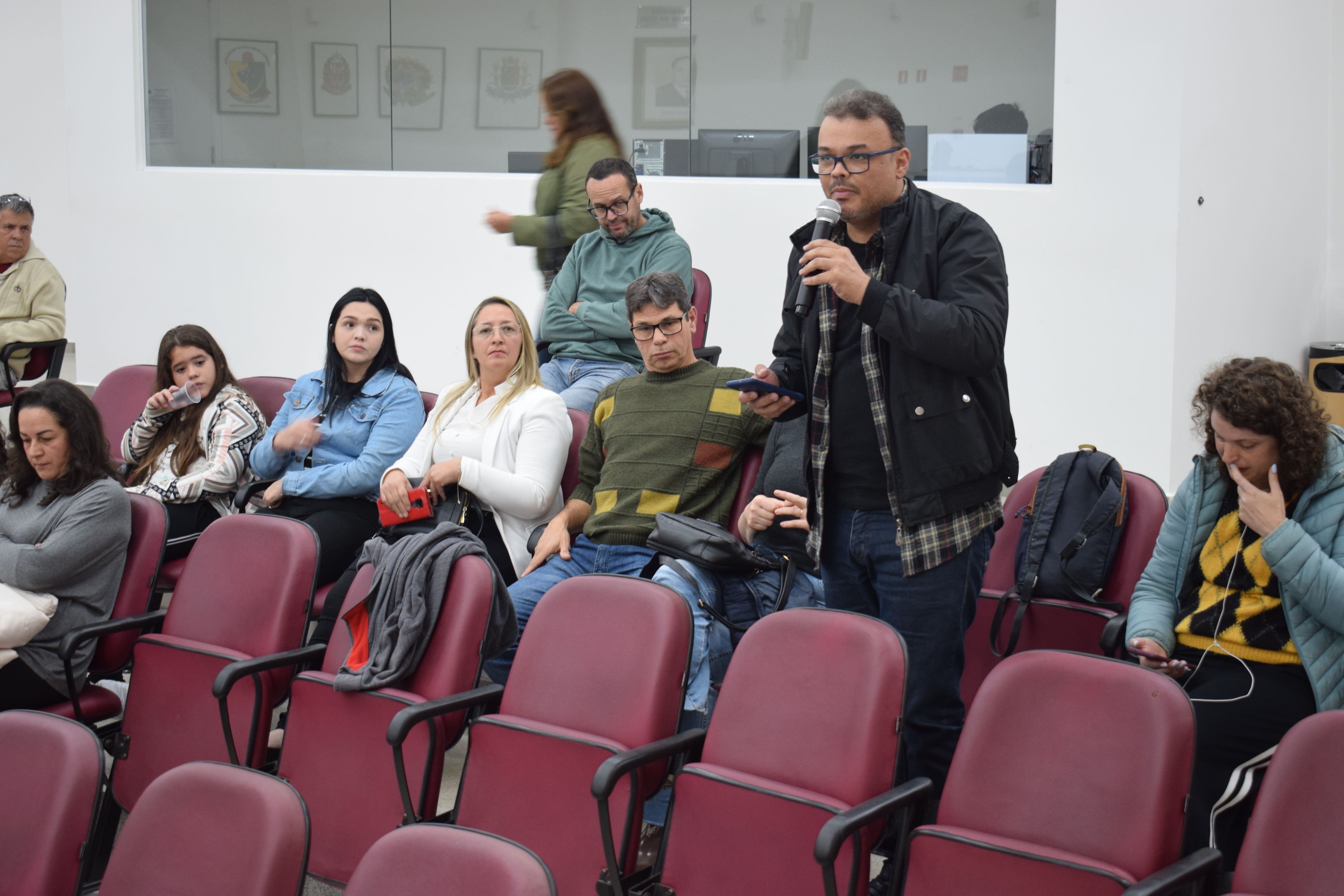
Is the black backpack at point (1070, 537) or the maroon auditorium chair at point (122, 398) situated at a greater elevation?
the maroon auditorium chair at point (122, 398)

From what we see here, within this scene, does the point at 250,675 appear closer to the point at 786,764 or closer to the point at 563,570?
the point at 563,570

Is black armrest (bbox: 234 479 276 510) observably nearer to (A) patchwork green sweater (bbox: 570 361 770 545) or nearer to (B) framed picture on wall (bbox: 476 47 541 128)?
(A) patchwork green sweater (bbox: 570 361 770 545)

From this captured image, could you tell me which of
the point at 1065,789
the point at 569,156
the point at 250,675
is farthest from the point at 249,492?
the point at 1065,789

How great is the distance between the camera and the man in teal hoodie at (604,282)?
11.7ft

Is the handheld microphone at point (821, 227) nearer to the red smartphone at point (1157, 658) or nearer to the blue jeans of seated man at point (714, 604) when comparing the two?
the blue jeans of seated man at point (714, 604)

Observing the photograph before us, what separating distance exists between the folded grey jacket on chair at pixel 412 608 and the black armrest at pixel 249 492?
1099mm

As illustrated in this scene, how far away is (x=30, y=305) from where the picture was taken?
4980mm

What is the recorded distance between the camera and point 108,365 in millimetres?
6129

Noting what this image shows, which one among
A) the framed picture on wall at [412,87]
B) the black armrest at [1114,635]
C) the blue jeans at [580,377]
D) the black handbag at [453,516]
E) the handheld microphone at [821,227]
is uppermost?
the framed picture on wall at [412,87]

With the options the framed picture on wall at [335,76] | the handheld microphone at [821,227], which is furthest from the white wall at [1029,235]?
the handheld microphone at [821,227]

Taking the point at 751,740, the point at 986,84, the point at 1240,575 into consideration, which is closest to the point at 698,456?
the point at 751,740

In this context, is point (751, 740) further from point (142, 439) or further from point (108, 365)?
point (108, 365)

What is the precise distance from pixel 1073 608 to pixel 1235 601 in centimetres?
50

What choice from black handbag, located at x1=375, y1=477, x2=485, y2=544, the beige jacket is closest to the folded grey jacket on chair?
black handbag, located at x1=375, y1=477, x2=485, y2=544
